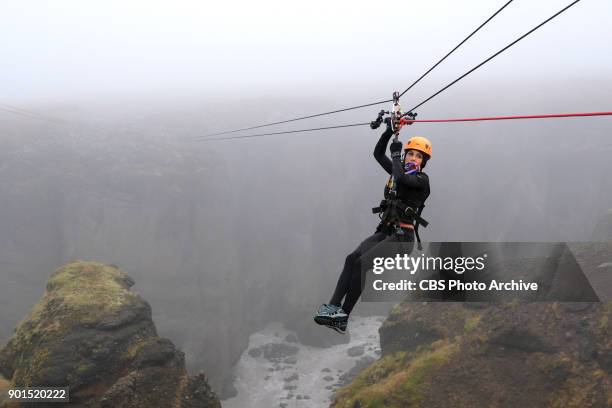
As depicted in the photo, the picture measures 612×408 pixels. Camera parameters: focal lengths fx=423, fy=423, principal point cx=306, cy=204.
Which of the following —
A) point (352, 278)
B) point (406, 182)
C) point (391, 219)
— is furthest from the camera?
point (391, 219)

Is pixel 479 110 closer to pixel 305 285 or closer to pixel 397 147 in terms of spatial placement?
pixel 305 285

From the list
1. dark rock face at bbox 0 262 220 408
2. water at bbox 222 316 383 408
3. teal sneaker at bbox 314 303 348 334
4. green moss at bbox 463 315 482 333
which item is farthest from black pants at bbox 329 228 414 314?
water at bbox 222 316 383 408

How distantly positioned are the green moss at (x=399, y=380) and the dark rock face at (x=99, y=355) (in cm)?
791

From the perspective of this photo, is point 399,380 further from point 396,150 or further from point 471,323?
point 396,150

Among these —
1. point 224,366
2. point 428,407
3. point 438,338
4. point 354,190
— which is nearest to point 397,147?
point 428,407

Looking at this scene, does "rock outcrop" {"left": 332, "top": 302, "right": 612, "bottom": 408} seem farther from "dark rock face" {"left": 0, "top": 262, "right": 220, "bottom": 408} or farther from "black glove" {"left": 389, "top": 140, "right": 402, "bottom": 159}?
"black glove" {"left": 389, "top": 140, "right": 402, "bottom": 159}

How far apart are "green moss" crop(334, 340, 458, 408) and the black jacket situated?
1529cm

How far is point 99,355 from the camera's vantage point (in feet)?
72.4

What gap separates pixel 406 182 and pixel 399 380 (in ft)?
56.8

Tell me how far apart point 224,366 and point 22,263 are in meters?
37.4

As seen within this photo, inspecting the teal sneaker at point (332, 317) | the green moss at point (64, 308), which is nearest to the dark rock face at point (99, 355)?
the green moss at point (64, 308)

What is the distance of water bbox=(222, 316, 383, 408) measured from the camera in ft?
175

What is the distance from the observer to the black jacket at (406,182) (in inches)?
348

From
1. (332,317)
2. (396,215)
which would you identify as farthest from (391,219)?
(332,317)
